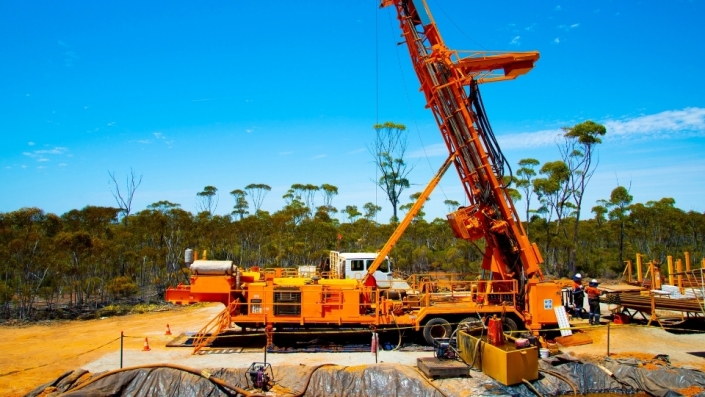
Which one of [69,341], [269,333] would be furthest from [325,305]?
[69,341]

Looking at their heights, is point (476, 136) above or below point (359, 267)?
above

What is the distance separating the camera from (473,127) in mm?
12891

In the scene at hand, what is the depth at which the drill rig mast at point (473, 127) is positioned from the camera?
509 inches

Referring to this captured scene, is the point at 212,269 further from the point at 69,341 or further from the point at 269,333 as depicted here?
the point at 69,341

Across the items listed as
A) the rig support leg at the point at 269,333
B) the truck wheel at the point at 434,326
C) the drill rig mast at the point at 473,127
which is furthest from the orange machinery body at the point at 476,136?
the rig support leg at the point at 269,333

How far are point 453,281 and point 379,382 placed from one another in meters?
4.79

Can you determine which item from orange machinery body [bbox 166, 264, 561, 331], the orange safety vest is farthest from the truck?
the orange safety vest

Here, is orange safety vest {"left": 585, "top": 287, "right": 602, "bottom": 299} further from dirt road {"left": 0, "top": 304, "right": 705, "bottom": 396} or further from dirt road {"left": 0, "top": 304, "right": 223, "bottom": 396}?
dirt road {"left": 0, "top": 304, "right": 223, "bottom": 396}

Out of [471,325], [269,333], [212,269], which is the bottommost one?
[269,333]

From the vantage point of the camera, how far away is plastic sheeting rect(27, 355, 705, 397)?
905cm

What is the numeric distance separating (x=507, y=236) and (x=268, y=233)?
93.1 feet

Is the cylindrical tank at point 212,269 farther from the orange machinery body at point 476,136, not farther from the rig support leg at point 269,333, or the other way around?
the orange machinery body at point 476,136

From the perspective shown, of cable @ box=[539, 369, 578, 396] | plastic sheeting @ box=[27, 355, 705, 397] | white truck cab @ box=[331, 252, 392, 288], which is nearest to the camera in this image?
plastic sheeting @ box=[27, 355, 705, 397]

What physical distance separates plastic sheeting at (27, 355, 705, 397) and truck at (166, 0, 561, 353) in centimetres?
304
